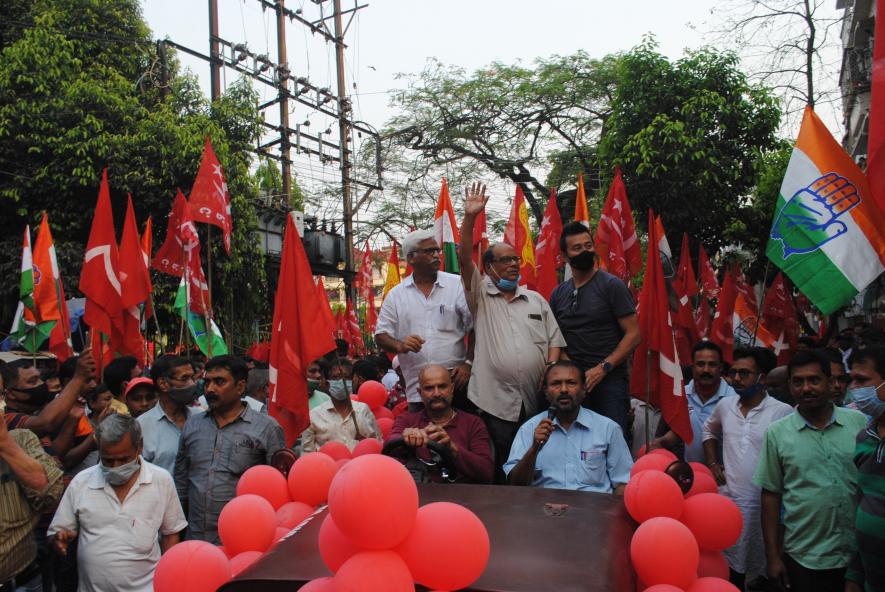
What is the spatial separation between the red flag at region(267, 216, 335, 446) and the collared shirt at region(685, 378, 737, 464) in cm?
261

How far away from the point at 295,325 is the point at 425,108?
61.9 feet

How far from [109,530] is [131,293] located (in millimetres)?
3967

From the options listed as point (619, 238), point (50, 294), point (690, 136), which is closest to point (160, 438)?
point (50, 294)

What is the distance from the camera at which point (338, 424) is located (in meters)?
6.20

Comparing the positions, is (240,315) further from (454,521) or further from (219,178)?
(454,521)

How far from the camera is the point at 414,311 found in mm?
4805

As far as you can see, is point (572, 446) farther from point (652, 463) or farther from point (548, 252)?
point (548, 252)

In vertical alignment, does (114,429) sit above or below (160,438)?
above

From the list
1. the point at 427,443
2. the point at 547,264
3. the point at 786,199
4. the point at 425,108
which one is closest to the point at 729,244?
the point at 547,264

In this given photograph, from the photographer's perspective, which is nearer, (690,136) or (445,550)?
(445,550)

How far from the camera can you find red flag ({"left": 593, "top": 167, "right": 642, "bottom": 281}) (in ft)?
29.3

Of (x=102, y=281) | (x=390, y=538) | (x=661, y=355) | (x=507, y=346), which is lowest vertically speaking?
(x=390, y=538)

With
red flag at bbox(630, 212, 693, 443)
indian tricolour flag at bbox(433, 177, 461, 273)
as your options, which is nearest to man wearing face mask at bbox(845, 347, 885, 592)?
red flag at bbox(630, 212, 693, 443)

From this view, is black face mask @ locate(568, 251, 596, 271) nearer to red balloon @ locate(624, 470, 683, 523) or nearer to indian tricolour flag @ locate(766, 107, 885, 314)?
indian tricolour flag @ locate(766, 107, 885, 314)
